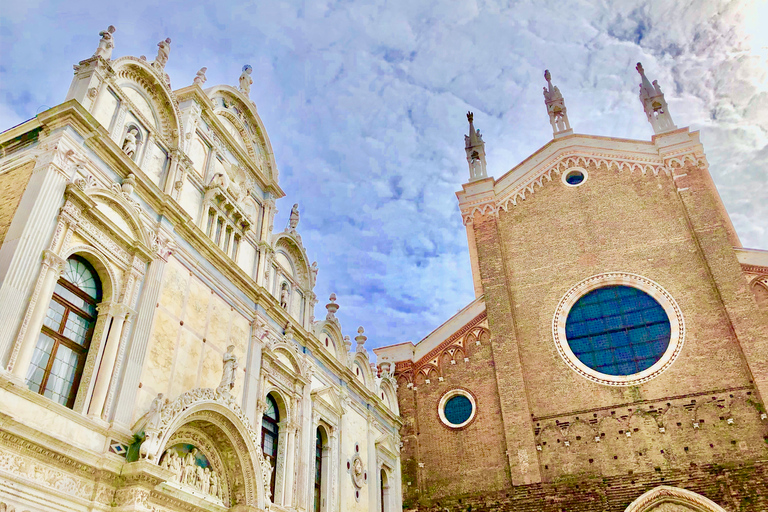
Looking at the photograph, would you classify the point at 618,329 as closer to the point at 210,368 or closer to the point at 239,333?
the point at 239,333

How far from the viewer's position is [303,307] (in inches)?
616

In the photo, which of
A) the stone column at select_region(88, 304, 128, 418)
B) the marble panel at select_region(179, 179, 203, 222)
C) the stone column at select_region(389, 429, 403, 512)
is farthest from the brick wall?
the stone column at select_region(88, 304, 128, 418)

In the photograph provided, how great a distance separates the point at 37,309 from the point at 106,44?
5.05 metres

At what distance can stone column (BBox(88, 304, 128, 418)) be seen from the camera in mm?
8203

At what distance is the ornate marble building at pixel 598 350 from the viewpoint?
16.2 m

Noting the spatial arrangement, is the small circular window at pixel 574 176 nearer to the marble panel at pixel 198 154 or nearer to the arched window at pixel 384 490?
the arched window at pixel 384 490

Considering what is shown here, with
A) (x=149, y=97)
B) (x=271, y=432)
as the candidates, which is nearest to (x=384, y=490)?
(x=271, y=432)

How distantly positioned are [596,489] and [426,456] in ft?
16.6

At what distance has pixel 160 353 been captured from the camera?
970 centimetres

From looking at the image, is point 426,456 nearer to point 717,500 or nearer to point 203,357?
point 717,500

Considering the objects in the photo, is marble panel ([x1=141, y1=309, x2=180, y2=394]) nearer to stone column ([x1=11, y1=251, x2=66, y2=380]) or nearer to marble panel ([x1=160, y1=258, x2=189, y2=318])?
marble panel ([x1=160, y1=258, x2=189, y2=318])

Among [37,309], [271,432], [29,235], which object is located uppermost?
[29,235]

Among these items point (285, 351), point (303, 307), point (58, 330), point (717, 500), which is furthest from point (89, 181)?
point (717, 500)

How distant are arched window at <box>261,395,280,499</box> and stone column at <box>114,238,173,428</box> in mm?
3766
